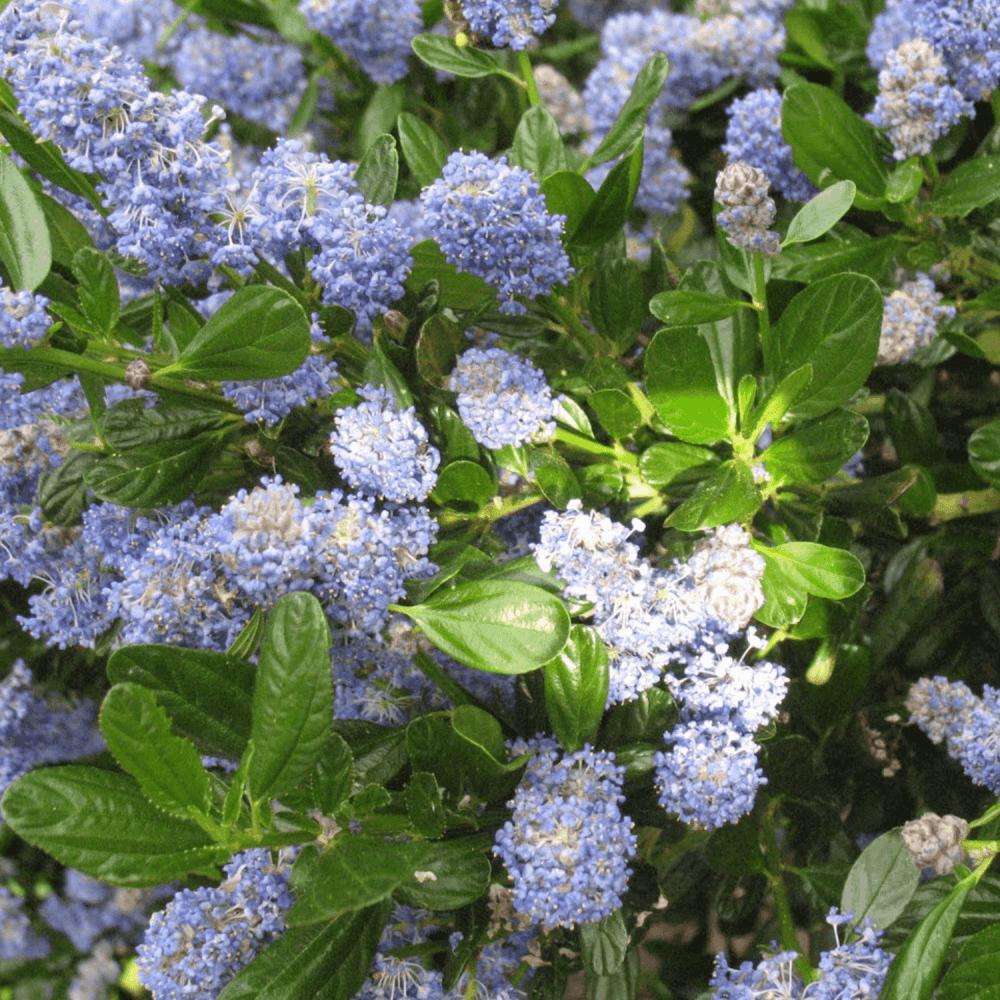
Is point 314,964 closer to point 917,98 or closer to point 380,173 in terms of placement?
point 380,173

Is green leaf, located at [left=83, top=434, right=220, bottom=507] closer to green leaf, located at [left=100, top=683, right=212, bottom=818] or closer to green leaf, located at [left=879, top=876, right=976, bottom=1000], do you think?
green leaf, located at [left=100, top=683, right=212, bottom=818]

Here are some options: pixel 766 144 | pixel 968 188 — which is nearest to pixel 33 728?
pixel 766 144

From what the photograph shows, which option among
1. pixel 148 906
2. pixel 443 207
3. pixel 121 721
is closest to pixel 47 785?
pixel 121 721

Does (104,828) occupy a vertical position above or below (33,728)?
above

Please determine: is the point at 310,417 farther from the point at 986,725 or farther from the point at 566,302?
the point at 986,725

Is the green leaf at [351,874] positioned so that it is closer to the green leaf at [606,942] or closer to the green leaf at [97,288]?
the green leaf at [606,942]

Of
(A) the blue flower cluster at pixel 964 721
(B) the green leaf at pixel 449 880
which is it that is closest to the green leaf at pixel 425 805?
(B) the green leaf at pixel 449 880

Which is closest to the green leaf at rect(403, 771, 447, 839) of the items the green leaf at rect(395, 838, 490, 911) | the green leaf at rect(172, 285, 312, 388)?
the green leaf at rect(395, 838, 490, 911)
